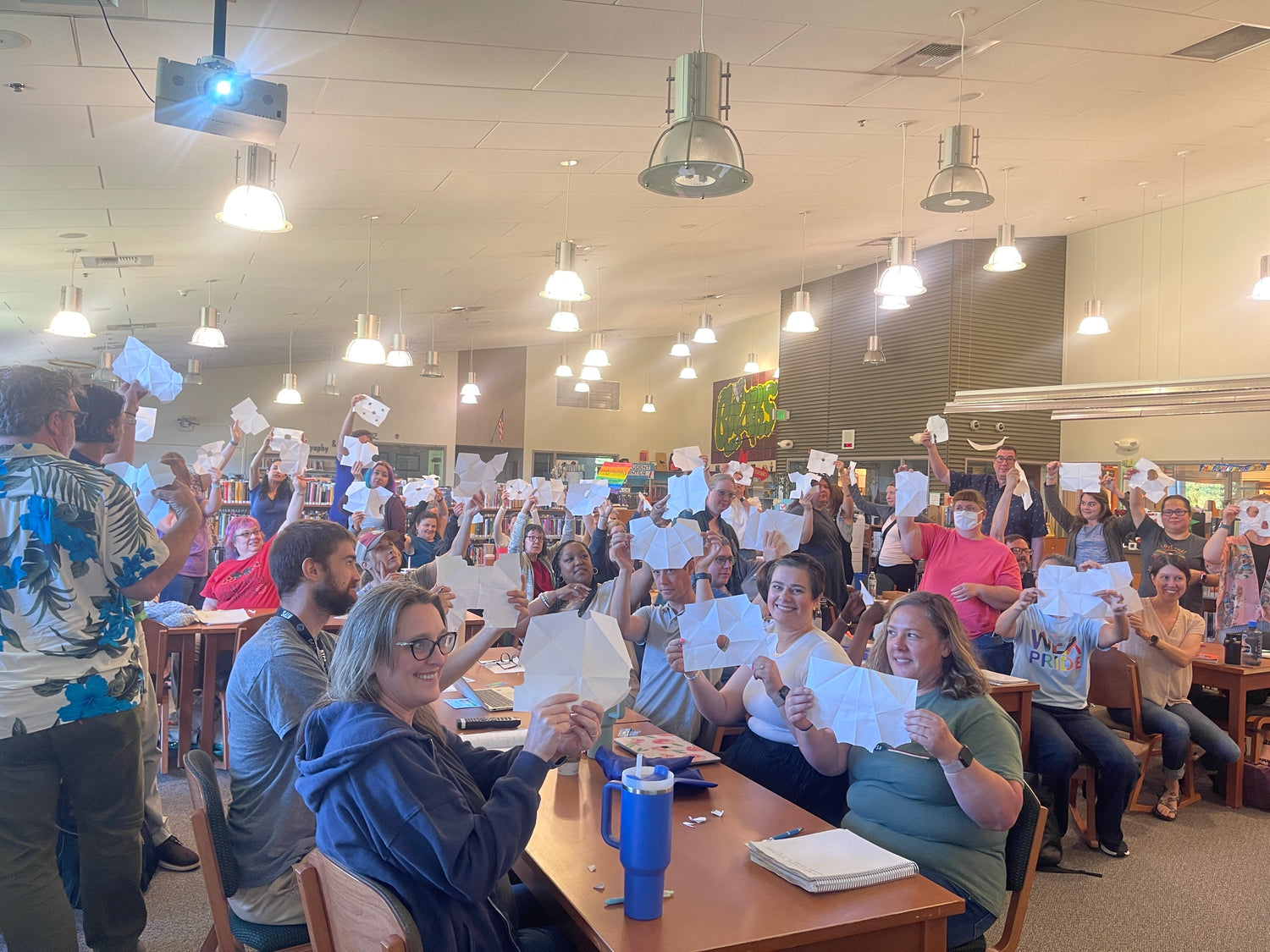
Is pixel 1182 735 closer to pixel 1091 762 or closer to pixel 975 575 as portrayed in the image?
pixel 1091 762

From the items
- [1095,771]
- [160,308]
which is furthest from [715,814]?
[160,308]

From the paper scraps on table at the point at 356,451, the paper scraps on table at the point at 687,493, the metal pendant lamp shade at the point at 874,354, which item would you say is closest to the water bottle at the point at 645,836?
the paper scraps on table at the point at 687,493

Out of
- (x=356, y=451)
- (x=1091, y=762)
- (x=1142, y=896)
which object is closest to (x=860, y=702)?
(x=1142, y=896)

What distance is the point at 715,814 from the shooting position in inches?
85.8

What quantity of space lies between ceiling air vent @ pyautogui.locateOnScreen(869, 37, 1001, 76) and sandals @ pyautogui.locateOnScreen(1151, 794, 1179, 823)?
13.1 feet

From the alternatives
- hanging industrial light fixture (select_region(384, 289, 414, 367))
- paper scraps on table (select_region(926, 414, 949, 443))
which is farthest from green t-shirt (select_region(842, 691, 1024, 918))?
hanging industrial light fixture (select_region(384, 289, 414, 367))

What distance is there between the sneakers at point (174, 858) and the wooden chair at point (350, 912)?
237cm

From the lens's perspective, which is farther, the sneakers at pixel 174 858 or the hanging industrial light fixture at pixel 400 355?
the hanging industrial light fixture at pixel 400 355

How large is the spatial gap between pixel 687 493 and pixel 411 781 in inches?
108

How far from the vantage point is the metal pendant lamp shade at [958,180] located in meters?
4.12

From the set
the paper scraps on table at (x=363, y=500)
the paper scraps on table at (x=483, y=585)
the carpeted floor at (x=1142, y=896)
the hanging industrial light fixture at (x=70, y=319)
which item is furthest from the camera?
the hanging industrial light fixture at (x=70, y=319)

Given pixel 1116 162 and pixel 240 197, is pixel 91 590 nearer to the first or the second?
pixel 240 197

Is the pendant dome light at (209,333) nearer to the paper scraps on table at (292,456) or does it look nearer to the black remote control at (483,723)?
the paper scraps on table at (292,456)

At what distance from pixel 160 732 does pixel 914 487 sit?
4.15 metres
